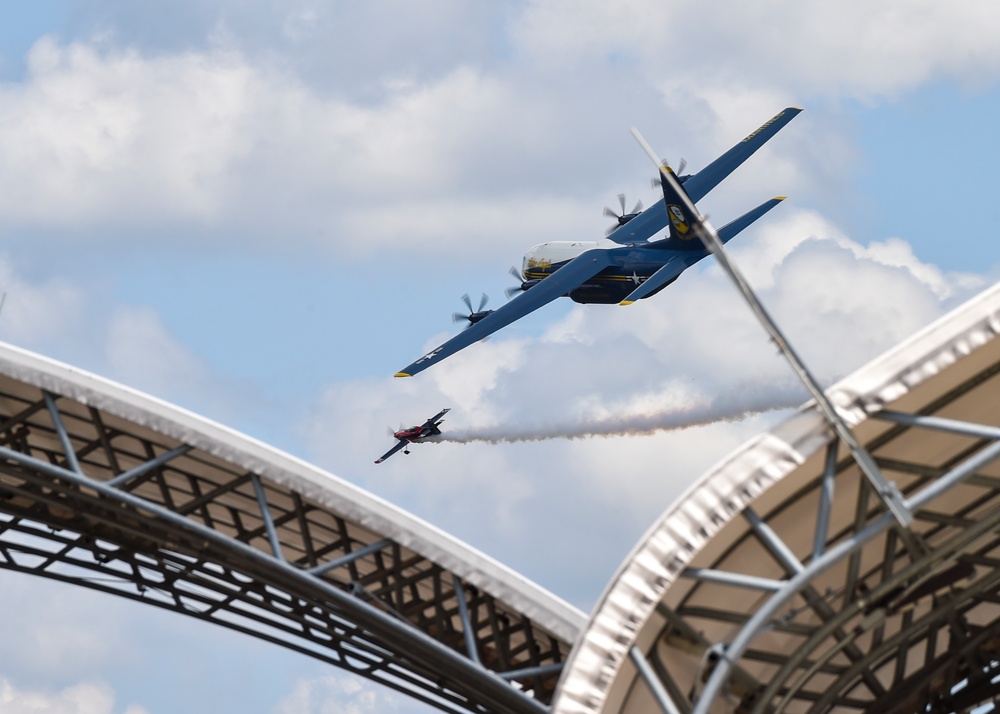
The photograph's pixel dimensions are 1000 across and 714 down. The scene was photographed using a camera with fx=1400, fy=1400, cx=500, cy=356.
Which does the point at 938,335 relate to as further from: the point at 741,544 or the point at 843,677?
the point at 843,677

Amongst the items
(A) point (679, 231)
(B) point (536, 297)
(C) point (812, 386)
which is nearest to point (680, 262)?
(A) point (679, 231)

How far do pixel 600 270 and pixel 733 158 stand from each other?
51.3ft

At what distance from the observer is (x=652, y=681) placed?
18.5 m

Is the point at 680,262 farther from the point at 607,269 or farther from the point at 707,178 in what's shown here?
the point at 707,178

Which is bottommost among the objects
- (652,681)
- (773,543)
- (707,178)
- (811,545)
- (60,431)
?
(652,681)

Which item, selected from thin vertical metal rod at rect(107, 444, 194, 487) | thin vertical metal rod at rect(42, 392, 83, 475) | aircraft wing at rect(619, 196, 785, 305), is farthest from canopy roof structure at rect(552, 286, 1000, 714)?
aircraft wing at rect(619, 196, 785, 305)

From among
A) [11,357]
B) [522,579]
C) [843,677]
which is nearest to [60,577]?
[11,357]

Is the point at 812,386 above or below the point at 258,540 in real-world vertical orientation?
below

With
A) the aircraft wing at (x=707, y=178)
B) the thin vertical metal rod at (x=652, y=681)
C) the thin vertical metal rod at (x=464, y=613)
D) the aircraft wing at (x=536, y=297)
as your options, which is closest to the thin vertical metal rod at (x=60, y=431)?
the thin vertical metal rod at (x=464, y=613)

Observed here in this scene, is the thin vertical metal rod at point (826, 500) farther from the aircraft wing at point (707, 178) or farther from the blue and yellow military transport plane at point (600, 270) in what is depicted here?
Result: the aircraft wing at point (707, 178)

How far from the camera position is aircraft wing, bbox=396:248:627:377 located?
227 feet

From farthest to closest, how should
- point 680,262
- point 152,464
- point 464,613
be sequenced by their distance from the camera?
point 680,262 < point 464,613 < point 152,464

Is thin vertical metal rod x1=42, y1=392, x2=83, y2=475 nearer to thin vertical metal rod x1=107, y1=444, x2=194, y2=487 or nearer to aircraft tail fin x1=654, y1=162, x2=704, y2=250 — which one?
thin vertical metal rod x1=107, y1=444, x2=194, y2=487

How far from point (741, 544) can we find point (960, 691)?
39.2ft
